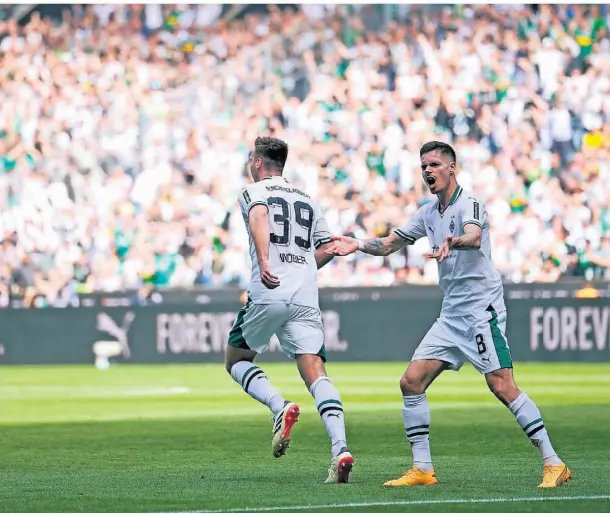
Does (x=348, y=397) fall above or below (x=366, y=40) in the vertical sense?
below

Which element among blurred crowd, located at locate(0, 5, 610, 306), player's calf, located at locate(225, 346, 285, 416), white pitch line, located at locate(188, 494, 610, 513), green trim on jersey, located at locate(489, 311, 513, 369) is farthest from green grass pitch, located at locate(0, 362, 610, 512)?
blurred crowd, located at locate(0, 5, 610, 306)

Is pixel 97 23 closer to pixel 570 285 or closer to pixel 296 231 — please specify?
pixel 570 285

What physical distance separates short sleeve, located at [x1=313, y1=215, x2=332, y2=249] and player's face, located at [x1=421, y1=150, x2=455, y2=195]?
847mm

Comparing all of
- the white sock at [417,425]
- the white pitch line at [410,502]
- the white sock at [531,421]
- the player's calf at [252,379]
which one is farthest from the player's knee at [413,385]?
the white pitch line at [410,502]

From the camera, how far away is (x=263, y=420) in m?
14.0

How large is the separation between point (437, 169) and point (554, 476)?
1.89 metres

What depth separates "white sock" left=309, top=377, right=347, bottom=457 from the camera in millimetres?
8025

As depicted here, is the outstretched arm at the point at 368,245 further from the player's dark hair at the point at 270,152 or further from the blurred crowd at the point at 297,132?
the blurred crowd at the point at 297,132

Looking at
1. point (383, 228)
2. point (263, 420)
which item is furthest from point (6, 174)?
point (263, 420)

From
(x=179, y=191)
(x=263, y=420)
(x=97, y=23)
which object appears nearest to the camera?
(x=263, y=420)

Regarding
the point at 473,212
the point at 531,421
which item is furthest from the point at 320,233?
the point at 531,421

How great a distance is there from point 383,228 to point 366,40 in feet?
16.2

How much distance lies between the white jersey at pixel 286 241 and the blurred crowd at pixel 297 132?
15.0 metres

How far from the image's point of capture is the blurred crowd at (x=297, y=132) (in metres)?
24.7
